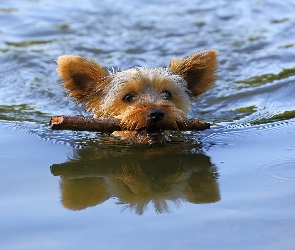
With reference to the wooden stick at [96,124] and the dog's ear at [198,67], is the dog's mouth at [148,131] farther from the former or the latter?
the dog's ear at [198,67]

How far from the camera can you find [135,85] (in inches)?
270

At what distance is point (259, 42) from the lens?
426 inches

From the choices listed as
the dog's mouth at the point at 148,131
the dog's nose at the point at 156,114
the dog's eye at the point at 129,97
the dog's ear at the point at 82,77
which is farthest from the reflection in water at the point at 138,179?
the dog's ear at the point at 82,77

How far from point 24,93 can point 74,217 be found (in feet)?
16.1

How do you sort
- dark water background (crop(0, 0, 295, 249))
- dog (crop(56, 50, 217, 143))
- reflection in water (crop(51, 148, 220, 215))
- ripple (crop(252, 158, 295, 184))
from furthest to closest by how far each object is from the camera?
dog (crop(56, 50, 217, 143)) < ripple (crop(252, 158, 295, 184)) < reflection in water (crop(51, 148, 220, 215)) < dark water background (crop(0, 0, 295, 249))

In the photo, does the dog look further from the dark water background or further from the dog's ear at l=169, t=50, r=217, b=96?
the dark water background

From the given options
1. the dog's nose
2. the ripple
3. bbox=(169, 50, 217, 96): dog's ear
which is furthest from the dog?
the ripple

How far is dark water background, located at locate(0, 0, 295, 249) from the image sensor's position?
4017 millimetres

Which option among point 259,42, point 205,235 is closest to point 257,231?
point 205,235

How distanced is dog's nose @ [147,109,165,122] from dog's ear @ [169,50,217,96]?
157cm

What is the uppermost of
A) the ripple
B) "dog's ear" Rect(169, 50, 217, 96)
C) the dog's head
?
"dog's ear" Rect(169, 50, 217, 96)

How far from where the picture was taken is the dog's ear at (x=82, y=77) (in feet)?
23.4

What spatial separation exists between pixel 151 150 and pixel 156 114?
0.32 meters

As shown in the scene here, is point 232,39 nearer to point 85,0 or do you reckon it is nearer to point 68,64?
point 85,0
